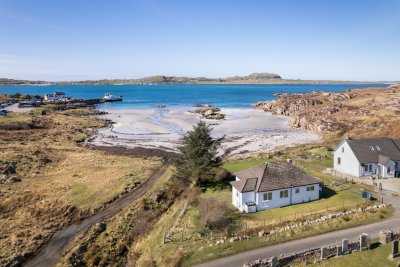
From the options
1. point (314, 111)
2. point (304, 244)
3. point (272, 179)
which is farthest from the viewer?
point (314, 111)

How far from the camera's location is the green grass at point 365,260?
2222 cm

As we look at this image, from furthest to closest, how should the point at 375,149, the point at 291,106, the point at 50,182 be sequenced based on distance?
1. the point at 291,106
2. the point at 50,182
3. the point at 375,149

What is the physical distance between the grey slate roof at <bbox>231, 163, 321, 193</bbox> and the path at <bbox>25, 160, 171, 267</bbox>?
46.8ft

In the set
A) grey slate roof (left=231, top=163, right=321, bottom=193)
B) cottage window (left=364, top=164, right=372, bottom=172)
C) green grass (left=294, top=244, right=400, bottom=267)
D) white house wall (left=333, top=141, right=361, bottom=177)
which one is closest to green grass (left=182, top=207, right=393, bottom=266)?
green grass (left=294, top=244, right=400, bottom=267)

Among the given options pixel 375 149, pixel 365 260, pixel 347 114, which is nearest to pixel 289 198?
pixel 365 260

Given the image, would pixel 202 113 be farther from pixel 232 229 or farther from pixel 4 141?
pixel 232 229

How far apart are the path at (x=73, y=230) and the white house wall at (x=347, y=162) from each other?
2658 centimetres

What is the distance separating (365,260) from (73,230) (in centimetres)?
2722

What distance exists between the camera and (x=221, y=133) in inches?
3489

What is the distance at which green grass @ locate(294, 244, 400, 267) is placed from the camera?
22.2 m

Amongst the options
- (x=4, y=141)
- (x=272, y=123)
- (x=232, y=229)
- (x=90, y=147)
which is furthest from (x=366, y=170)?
(x=4, y=141)

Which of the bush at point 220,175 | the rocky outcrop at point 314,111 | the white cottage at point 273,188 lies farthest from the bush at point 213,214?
the rocky outcrop at point 314,111

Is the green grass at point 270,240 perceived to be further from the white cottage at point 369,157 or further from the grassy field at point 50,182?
the grassy field at point 50,182

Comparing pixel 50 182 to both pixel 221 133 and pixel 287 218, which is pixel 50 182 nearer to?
pixel 287 218
